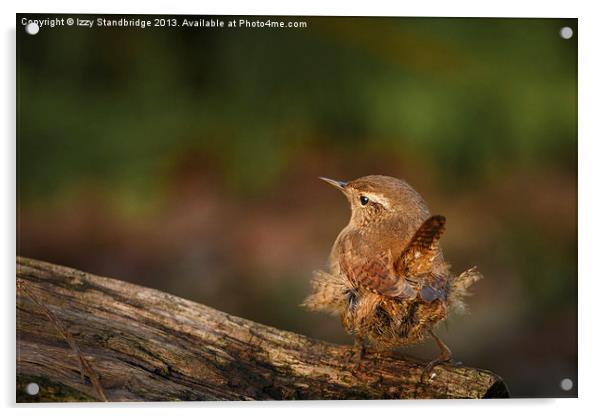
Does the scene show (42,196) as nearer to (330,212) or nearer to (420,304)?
(330,212)

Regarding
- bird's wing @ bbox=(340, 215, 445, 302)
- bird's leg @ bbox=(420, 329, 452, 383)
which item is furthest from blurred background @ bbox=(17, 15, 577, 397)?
bird's wing @ bbox=(340, 215, 445, 302)

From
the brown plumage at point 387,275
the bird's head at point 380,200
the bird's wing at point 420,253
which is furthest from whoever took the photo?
the bird's head at point 380,200

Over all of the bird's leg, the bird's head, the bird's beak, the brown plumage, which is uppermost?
the bird's beak

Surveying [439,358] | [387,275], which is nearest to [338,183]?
[387,275]

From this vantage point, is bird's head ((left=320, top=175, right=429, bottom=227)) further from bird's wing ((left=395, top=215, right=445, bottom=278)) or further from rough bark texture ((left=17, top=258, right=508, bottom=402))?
rough bark texture ((left=17, top=258, right=508, bottom=402))

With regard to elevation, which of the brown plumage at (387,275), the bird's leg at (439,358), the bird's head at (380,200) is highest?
the bird's head at (380,200)

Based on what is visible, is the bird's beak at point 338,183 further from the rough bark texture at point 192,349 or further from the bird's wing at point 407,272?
the rough bark texture at point 192,349

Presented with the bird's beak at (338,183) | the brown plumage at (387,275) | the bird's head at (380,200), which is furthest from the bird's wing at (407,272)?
the bird's beak at (338,183)
